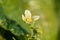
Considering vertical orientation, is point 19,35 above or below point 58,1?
below

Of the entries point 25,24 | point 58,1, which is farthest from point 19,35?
point 58,1

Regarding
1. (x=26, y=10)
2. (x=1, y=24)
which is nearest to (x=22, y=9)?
(x=26, y=10)

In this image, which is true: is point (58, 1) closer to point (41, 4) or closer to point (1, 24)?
point (41, 4)

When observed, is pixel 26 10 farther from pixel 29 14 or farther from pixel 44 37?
pixel 44 37

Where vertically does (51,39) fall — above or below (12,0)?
below

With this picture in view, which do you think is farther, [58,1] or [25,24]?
[58,1]

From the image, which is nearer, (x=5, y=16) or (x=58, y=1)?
(x=5, y=16)
